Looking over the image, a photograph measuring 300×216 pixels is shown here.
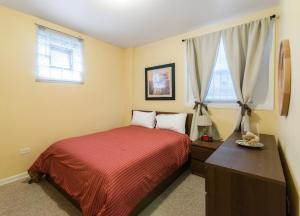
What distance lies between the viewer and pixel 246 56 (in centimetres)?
240

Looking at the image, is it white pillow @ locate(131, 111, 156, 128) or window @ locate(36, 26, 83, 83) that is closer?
window @ locate(36, 26, 83, 83)

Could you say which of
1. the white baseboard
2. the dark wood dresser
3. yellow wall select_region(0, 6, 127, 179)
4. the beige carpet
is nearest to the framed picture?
yellow wall select_region(0, 6, 127, 179)

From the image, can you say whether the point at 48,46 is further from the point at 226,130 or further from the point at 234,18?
the point at 226,130

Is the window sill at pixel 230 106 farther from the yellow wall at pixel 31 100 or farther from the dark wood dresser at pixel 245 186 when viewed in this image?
the yellow wall at pixel 31 100

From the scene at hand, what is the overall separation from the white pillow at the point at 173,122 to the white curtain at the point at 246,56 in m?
0.88

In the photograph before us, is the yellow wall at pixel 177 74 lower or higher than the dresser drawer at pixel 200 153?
higher

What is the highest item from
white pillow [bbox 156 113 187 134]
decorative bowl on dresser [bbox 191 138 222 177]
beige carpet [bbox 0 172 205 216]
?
white pillow [bbox 156 113 187 134]

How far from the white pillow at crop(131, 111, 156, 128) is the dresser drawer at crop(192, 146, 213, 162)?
3.52 ft

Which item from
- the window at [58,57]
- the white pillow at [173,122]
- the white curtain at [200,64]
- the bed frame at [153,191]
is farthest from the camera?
the white pillow at [173,122]

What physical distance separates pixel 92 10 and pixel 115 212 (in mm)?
2546

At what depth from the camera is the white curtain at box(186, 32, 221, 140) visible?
2734 mm

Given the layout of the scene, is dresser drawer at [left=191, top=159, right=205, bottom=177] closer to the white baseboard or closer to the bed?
the bed

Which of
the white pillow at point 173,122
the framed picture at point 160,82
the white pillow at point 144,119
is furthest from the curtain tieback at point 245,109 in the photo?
the white pillow at point 144,119

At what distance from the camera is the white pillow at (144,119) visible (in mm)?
3342
